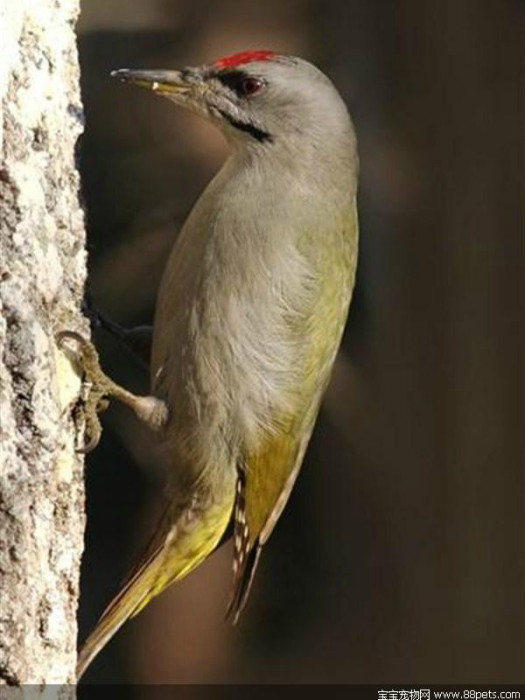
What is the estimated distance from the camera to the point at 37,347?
3.46 meters

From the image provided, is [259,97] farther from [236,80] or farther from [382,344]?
[382,344]

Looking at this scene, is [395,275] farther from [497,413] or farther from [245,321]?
[245,321]

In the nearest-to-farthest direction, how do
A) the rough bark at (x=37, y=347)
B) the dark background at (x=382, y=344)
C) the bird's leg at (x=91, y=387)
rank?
1. the rough bark at (x=37, y=347)
2. the bird's leg at (x=91, y=387)
3. the dark background at (x=382, y=344)

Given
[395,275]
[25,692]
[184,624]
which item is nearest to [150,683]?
[184,624]

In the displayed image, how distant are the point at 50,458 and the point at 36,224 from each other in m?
0.41

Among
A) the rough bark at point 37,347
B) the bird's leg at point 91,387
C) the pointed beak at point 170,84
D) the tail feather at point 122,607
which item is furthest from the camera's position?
the pointed beak at point 170,84

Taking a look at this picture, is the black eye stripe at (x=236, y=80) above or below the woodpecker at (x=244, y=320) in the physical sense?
above

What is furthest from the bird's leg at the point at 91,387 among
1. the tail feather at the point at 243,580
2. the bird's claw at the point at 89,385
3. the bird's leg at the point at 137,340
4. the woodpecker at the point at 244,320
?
the tail feather at the point at 243,580

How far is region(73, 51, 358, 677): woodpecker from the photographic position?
413cm

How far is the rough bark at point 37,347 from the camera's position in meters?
3.42

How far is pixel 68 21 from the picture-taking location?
3.74m

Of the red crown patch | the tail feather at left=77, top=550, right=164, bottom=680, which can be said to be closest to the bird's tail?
the tail feather at left=77, top=550, right=164, bottom=680

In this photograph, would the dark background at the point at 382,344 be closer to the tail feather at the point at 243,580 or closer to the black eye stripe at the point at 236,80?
the black eye stripe at the point at 236,80

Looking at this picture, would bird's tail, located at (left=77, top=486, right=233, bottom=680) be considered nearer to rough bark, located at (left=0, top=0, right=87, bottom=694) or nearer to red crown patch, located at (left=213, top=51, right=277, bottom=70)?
rough bark, located at (left=0, top=0, right=87, bottom=694)
